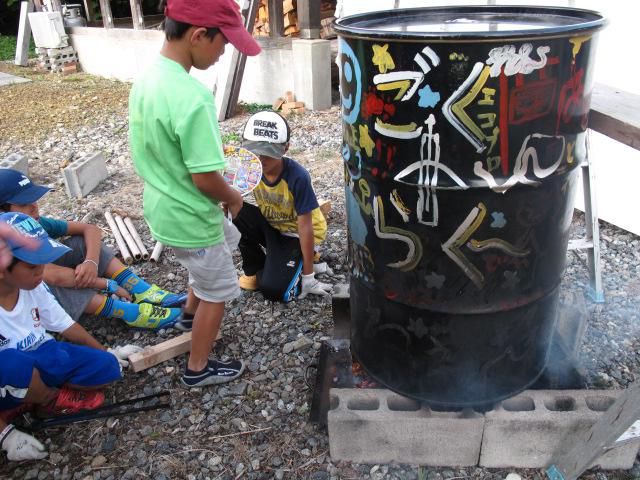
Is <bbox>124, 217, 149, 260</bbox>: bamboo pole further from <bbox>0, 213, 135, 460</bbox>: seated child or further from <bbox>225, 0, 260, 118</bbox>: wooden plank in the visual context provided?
<bbox>225, 0, 260, 118</bbox>: wooden plank

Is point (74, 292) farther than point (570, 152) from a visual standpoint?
Yes

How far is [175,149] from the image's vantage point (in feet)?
7.13

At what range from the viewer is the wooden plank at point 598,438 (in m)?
1.85

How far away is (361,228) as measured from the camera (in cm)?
204

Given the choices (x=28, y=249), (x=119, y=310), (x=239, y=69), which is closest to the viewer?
(x=28, y=249)

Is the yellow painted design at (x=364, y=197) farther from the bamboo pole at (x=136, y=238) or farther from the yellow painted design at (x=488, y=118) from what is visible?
the bamboo pole at (x=136, y=238)

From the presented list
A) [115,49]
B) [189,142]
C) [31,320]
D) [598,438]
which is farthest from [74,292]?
[115,49]

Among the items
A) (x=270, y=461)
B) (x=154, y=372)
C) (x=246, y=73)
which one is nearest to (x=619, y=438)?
(x=270, y=461)

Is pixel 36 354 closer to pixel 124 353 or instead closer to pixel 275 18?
pixel 124 353

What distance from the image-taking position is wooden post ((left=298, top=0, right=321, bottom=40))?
7.48 m

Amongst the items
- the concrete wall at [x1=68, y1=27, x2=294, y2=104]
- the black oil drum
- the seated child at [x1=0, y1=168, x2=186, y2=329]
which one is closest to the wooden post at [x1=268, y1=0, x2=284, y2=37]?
the concrete wall at [x1=68, y1=27, x2=294, y2=104]

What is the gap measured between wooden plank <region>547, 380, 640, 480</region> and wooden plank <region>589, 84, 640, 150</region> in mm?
893

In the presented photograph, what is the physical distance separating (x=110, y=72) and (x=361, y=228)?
11.1 m

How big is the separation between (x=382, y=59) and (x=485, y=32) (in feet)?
1.04
